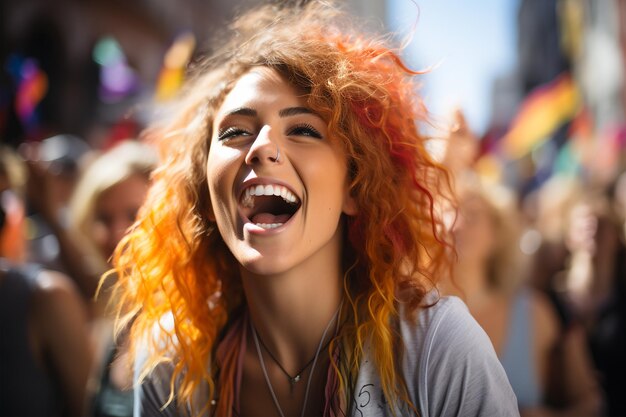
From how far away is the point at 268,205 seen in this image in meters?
1.81

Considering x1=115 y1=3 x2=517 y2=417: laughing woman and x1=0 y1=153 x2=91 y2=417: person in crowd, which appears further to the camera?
x1=0 y1=153 x2=91 y2=417: person in crowd

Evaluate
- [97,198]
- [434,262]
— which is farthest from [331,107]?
[97,198]

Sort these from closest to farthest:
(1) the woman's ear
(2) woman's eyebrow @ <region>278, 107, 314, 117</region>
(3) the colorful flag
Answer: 1. (2) woman's eyebrow @ <region>278, 107, 314, 117</region>
2. (1) the woman's ear
3. (3) the colorful flag

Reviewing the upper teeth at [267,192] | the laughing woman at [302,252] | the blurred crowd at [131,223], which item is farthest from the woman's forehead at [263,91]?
the blurred crowd at [131,223]

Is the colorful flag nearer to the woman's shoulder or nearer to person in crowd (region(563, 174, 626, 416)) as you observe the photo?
person in crowd (region(563, 174, 626, 416))

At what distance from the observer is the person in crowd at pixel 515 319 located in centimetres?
298

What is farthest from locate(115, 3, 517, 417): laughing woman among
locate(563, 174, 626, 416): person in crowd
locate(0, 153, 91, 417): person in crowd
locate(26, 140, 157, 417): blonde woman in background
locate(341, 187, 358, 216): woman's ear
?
locate(563, 174, 626, 416): person in crowd

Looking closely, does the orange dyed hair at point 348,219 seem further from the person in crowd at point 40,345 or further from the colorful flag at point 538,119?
the colorful flag at point 538,119

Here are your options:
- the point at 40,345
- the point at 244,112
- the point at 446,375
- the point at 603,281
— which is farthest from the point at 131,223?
the point at 603,281

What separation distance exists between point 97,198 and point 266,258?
211cm

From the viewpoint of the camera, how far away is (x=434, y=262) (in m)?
1.88

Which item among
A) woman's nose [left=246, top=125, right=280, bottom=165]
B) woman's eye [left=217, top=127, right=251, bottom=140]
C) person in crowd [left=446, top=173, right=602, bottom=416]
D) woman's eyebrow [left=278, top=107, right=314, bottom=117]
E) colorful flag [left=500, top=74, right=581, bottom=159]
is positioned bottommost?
person in crowd [left=446, top=173, right=602, bottom=416]

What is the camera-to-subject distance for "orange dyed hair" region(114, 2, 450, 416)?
171 cm

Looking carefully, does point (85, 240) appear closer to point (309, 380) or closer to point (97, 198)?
point (97, 198)
